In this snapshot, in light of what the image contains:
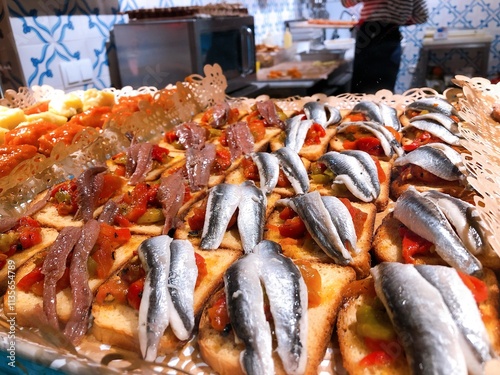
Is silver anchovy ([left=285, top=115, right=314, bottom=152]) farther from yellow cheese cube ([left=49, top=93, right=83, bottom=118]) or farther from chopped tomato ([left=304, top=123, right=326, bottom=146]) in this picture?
yellow cheese cube ([left=49, top=93, right=83, bottom=118])

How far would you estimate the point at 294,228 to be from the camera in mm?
2484

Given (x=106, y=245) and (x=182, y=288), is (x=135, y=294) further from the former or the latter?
(x=106, y=245)

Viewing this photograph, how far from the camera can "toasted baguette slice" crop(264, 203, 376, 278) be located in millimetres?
2324

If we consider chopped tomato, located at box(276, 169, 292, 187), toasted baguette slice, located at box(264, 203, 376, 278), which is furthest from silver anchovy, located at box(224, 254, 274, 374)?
chopped tomato, located at box(276, 169, 292, 187)

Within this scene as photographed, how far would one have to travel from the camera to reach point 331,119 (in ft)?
14.1

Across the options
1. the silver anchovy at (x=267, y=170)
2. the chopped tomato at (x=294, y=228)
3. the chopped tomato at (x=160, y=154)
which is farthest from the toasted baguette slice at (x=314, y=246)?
the chopped tomato at (x=160, y=154)

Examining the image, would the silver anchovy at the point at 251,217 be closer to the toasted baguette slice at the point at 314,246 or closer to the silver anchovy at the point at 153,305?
the toasted baguette slice at the point at 314,246

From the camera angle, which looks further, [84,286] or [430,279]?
[84,286]

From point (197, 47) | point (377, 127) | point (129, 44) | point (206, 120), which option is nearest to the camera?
point (377, 127)

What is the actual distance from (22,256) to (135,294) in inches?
40.8

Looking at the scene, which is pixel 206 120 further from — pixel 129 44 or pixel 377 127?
pixel 129 44

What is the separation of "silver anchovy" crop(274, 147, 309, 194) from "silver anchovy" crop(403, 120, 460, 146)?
1331 millimetres

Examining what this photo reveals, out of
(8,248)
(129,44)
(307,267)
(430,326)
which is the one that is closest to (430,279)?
(430,326)

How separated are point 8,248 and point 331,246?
78.8 inches
